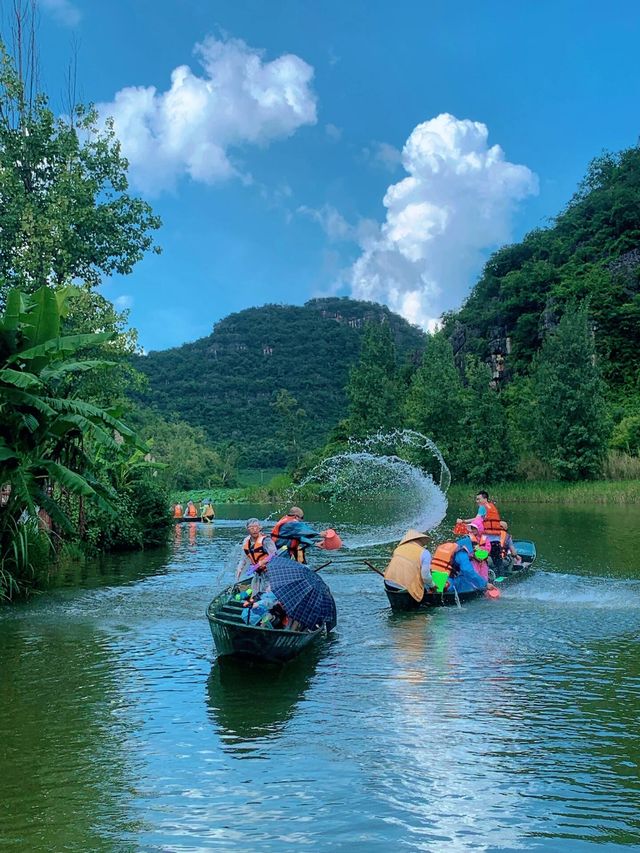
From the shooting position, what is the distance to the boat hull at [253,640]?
1062 cm

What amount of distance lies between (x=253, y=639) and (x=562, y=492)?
1619 inches

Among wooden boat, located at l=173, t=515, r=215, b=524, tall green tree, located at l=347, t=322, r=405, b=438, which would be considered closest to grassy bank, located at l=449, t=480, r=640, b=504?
tall green tree, located at l=347, t=322, r=405, b=438

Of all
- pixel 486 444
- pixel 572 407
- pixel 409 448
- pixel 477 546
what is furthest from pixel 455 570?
pixel 409 448

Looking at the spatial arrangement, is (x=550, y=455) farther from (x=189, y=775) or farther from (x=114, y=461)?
(x=189, y=775)

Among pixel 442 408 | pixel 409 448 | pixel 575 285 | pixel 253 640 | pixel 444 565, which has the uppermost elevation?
pixel 575 285

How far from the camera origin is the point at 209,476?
9538 cm

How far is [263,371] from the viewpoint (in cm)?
13012

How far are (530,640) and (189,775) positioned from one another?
6.75m

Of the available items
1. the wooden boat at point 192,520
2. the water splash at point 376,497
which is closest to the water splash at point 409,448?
the water splash at point 376,497

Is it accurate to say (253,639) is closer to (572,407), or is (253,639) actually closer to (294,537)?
(294,537)

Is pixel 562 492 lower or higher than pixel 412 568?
higher

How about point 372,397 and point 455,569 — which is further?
point 372,397

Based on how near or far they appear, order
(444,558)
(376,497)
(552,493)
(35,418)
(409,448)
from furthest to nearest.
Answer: (409,448)
(376,497)
(552,493)
(444,558)
(35,418)

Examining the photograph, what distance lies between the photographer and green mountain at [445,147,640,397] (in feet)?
214
